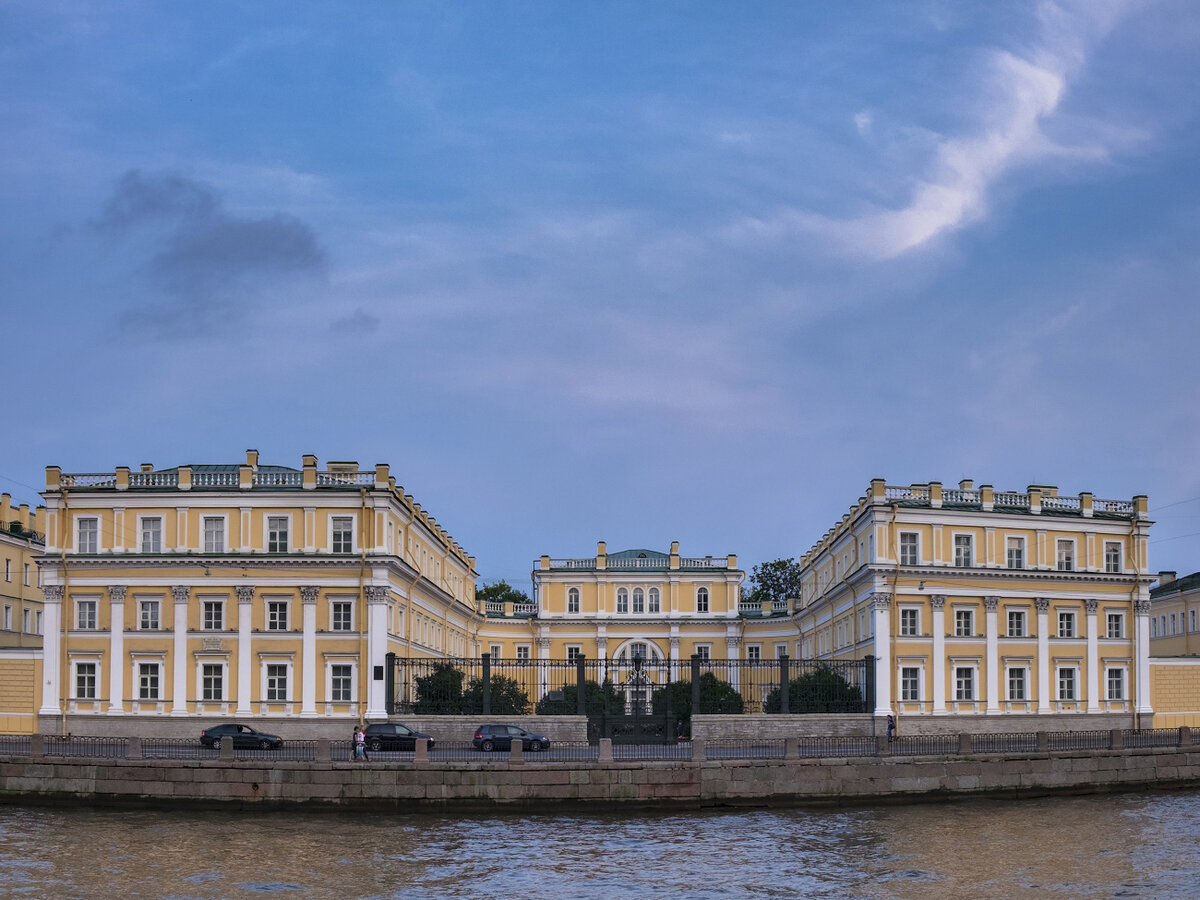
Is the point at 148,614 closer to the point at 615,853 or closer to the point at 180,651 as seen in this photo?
the point at 180,651

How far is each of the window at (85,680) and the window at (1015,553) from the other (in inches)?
1576

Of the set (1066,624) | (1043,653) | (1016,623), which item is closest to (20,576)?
(1016,623)

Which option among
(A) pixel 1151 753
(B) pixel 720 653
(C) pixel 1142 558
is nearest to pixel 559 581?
(B) pixel 720 653

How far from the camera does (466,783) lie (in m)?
39.4

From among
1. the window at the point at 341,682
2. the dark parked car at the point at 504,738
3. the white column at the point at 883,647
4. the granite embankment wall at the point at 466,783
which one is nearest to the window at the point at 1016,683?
the white column at the point at 883,647

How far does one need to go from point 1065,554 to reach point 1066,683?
593cm

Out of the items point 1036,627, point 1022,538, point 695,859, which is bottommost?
point 695,859

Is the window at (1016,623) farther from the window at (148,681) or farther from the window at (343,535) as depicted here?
the window at (148,681)

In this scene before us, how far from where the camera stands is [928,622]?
61719mm

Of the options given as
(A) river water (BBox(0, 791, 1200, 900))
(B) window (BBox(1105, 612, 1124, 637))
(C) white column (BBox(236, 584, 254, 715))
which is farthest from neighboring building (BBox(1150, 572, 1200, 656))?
(C) white column (BBox(236, 584, 254, 715))

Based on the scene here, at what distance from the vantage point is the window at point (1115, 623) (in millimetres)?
64375

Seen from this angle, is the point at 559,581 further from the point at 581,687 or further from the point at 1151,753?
the point at 1151,753

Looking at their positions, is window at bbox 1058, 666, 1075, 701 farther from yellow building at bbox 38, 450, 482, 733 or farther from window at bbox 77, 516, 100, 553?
window at bbox 77, 516, 100, 553

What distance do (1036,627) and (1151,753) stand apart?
18.4m
